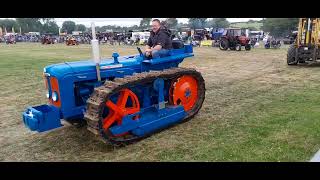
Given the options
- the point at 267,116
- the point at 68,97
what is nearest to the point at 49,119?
the point at 68,97

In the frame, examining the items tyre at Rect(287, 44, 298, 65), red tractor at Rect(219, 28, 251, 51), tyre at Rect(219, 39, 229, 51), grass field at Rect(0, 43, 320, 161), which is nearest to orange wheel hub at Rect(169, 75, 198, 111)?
grass field at Rect(0, 43, 320, 161)

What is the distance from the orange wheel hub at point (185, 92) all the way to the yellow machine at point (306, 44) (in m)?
9.34

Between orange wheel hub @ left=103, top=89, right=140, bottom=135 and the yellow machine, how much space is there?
438 inches

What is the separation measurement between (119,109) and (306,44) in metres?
11.7

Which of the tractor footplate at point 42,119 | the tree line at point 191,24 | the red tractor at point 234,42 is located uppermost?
the tree line at point 191,24

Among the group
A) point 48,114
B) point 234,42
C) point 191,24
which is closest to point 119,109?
point 48,114

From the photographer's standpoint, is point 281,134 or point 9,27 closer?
point 281,134

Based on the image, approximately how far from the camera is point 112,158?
5062 millimetres

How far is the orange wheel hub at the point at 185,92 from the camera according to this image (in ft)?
22.1

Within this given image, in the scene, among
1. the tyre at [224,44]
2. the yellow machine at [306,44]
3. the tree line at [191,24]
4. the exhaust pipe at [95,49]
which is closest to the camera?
the tree line at [191,24]

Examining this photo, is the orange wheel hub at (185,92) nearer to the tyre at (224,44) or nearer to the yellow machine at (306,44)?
the yellow machine at (306,44)

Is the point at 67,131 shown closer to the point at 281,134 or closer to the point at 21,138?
the point at 21,138

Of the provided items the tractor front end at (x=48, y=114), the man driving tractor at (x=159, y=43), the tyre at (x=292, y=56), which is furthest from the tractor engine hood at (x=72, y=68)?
the tyre at (x=292, y=56)

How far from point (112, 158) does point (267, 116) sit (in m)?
3.25
